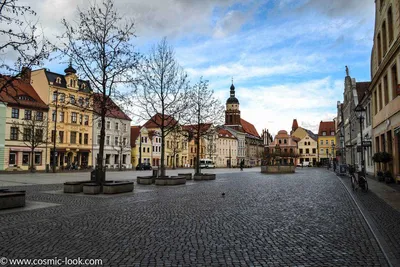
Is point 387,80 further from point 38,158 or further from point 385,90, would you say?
point 38,158

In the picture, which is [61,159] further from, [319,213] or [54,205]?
[319,213]

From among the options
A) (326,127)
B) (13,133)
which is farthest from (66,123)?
(326,127)

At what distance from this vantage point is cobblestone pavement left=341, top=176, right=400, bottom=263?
6.85 meters

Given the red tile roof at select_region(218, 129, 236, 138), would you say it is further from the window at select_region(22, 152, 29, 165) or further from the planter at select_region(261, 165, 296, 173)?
the window at select_region(22, 152, 29, 165)

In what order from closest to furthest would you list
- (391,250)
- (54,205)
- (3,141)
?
(391,250) → (54,205) → (3,141)

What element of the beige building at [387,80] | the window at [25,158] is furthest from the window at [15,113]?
the beige building at [387,80]

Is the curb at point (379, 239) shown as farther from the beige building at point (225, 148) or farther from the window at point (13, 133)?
the beige building at point (225, 148)

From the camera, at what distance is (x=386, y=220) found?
31.1ft

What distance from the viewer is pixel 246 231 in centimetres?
825

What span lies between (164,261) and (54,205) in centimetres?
830

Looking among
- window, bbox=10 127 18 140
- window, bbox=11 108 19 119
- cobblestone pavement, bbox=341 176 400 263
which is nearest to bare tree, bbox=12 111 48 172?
window, bbox=10 127 18 140

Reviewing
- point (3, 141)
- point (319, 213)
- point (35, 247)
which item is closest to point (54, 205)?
point (35, 247)

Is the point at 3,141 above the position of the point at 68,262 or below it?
above

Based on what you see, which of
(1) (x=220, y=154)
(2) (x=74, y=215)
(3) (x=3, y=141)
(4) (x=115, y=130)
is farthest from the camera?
(1) (x=220, y=154)
